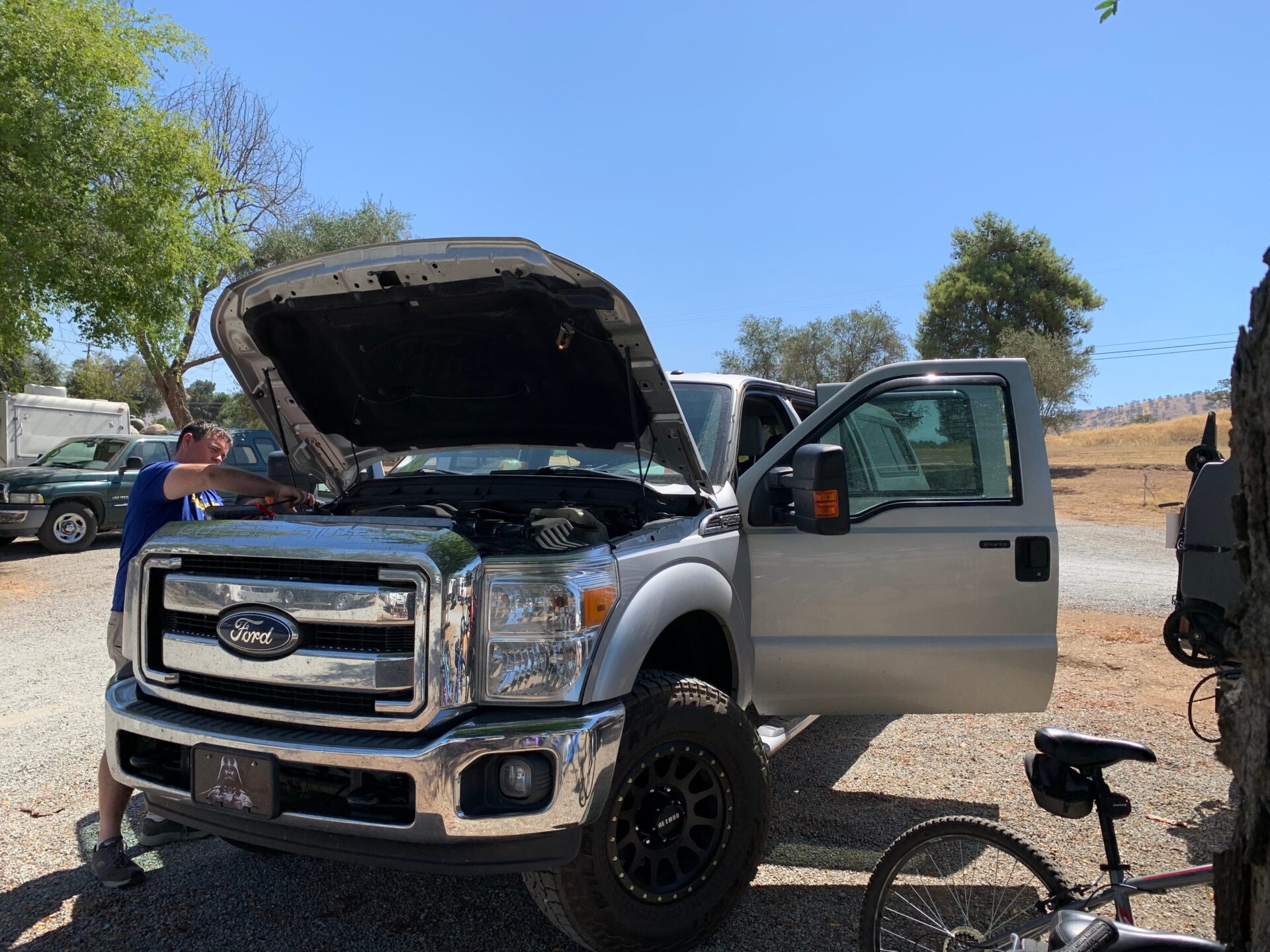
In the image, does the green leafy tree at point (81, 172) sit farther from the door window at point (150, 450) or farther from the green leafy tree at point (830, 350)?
the green leafy tree at point (830, 350)

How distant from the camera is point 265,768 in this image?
2.67m

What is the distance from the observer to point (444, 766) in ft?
8.25

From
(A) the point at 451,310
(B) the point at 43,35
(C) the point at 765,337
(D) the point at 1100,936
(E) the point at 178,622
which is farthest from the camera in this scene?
(C) the point at 765,337

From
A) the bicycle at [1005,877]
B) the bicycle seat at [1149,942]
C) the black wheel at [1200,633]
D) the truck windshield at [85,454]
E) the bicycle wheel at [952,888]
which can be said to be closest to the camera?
the bicycle seat at [1149,942]

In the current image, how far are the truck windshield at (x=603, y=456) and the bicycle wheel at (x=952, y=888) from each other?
167cm

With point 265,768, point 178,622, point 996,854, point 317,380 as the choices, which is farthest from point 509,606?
point 317,380

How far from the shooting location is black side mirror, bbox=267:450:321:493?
168 inches

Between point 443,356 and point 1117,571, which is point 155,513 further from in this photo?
point 1117,571

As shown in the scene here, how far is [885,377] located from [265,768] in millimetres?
2753

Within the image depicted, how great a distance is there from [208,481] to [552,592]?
175 cm

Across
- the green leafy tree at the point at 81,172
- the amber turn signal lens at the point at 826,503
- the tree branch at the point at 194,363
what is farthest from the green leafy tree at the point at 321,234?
the amber turn signal lens at the point at 826,503

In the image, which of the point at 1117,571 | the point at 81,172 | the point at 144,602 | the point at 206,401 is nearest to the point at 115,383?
the point at 206,401

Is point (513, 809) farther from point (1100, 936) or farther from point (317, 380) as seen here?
point (317, 380)

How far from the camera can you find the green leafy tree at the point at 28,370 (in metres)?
14.6
